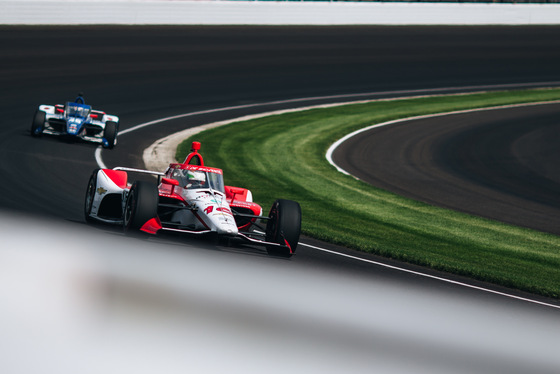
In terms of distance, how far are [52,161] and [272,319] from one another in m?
19.7

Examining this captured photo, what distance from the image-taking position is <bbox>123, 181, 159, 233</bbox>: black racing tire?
12000 mm

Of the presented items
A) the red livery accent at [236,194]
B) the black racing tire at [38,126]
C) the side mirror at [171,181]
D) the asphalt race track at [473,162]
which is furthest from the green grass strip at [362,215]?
the black racing tire at [38,126]

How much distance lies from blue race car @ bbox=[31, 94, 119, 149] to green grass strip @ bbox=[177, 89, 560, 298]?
2.17 meters

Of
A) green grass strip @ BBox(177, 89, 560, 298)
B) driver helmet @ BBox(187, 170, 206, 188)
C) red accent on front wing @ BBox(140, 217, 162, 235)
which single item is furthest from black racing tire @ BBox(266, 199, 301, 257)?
green grass strip @ BBox(177, 89, 560, 298)

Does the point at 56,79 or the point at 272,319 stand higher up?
the point at 272,319

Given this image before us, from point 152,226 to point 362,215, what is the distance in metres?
6.61

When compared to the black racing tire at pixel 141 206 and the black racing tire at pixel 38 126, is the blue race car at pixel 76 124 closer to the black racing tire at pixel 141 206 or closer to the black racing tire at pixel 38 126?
the black racing tire at pixel 38 126

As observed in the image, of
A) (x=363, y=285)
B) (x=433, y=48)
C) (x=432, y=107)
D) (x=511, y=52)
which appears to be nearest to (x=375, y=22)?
(x=433, y=48)

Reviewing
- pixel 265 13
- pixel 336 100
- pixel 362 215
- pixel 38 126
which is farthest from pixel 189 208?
pixel 265 13

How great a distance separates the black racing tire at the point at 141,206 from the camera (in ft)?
39.4

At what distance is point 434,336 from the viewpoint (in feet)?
4.54

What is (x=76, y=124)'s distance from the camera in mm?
23344

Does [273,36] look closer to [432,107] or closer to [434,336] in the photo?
[432,107]

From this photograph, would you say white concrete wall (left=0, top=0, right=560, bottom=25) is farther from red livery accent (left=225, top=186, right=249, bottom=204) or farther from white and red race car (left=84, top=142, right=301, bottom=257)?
red livery accent (left=225, top=186, right=249, bottom=204)
